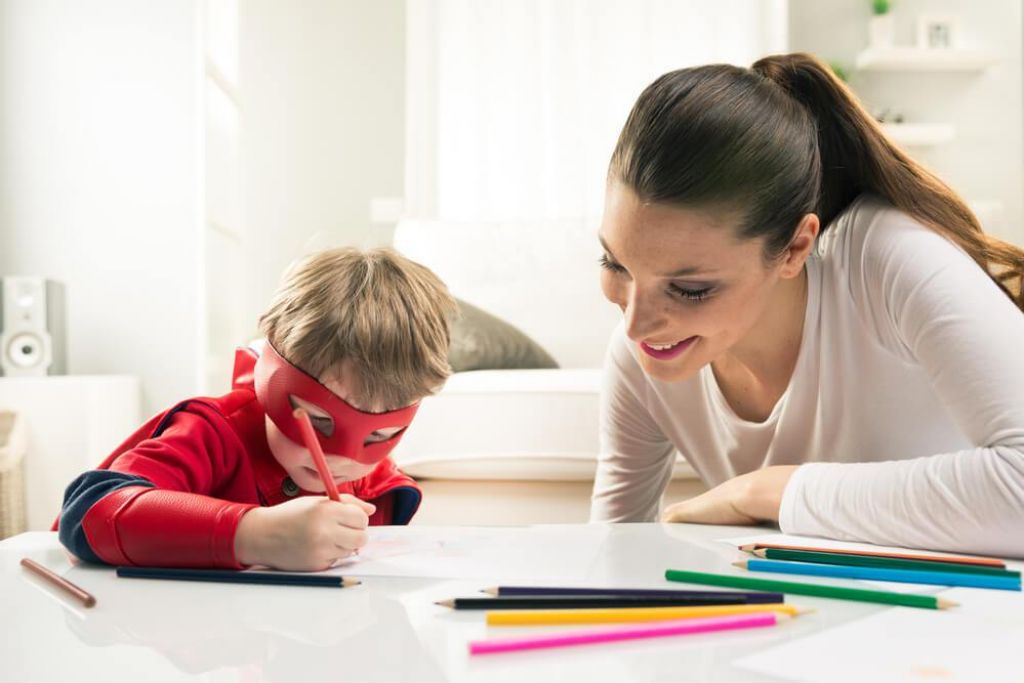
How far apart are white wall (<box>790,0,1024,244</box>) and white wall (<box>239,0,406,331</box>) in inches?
79.1

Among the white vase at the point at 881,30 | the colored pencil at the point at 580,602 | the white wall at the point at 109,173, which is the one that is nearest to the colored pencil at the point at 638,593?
the colored pencil at the point at 580,602

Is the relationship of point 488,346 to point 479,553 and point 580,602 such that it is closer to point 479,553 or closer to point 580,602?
point 479,553

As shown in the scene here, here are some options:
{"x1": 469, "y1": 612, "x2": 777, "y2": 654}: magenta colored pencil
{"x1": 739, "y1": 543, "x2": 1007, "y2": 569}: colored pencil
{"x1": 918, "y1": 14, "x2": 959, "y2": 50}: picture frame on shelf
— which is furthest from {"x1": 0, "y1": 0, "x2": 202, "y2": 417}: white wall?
{"x1": 918, "y1": 14, "x2": 959, "y2": 50}: picture frame on shelf

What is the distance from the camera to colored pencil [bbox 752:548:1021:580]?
0.79 m

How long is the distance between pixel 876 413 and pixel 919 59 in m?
4.11

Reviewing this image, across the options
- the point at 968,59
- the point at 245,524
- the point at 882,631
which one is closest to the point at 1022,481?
the point at 882,631

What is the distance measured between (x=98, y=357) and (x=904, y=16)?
13.1ft

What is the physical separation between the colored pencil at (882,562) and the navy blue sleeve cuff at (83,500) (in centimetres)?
54

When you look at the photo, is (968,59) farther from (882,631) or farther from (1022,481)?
(882,631)

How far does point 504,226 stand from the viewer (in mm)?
3305

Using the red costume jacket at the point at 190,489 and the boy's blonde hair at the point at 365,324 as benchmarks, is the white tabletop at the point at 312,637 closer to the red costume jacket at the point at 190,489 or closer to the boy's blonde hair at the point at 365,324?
the red costume jacket at the point at 190,489

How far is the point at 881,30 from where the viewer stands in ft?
16.2

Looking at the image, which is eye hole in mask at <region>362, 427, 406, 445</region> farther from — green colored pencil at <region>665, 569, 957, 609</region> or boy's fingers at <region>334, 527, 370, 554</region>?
green colored pencil at <region>665, 569, 957, 609</region>

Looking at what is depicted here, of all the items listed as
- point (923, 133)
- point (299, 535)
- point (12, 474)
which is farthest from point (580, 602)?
point (923, 133)
